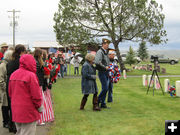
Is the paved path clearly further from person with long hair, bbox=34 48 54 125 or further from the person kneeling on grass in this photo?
the person kneeling on grass

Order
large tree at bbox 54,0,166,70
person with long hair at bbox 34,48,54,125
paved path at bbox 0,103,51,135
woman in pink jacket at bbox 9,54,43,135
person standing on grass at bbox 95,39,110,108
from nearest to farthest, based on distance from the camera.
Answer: woman in pink jacket at bbox 9,54,43,135 → paved path at bbox 0,103,51,135 → person with long hair at bbox 34,48,54,125 → person standing on grass at bbox 95,39,110,108 → large tree at bbox 54,0,166,70

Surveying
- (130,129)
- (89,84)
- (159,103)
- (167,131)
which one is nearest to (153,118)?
(130,129)

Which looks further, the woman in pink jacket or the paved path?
the paved path

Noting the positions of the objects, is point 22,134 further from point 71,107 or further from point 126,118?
point 71,107

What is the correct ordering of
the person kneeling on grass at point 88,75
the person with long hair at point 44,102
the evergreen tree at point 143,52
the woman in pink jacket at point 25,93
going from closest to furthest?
1. the woman in pink jacket at point 25,93
2. the person with long hair at point 44,102
3. the person kneeling on grass at point 88,75
4. the evergreen tree at point 143,52

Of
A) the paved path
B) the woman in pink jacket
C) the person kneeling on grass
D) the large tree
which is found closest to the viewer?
the woman in pink jacket

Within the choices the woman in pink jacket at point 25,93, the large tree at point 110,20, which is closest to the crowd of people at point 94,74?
the woman in pink jacket at point 25,93

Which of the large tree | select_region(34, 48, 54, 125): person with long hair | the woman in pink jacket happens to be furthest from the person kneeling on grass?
the large tree

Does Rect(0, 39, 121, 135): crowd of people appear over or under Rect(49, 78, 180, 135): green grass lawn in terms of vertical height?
over

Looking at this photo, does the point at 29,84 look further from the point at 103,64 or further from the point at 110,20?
the point at 110,20

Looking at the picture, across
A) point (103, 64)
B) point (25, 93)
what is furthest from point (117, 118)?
point (25, 93)

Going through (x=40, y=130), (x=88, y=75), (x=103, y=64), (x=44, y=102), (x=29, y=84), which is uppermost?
(x=103, y=64)

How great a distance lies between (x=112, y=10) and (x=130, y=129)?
23917 mm

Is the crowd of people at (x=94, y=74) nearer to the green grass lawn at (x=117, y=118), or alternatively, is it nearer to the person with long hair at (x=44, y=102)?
the green grass lawn at (x=117, y=118)
